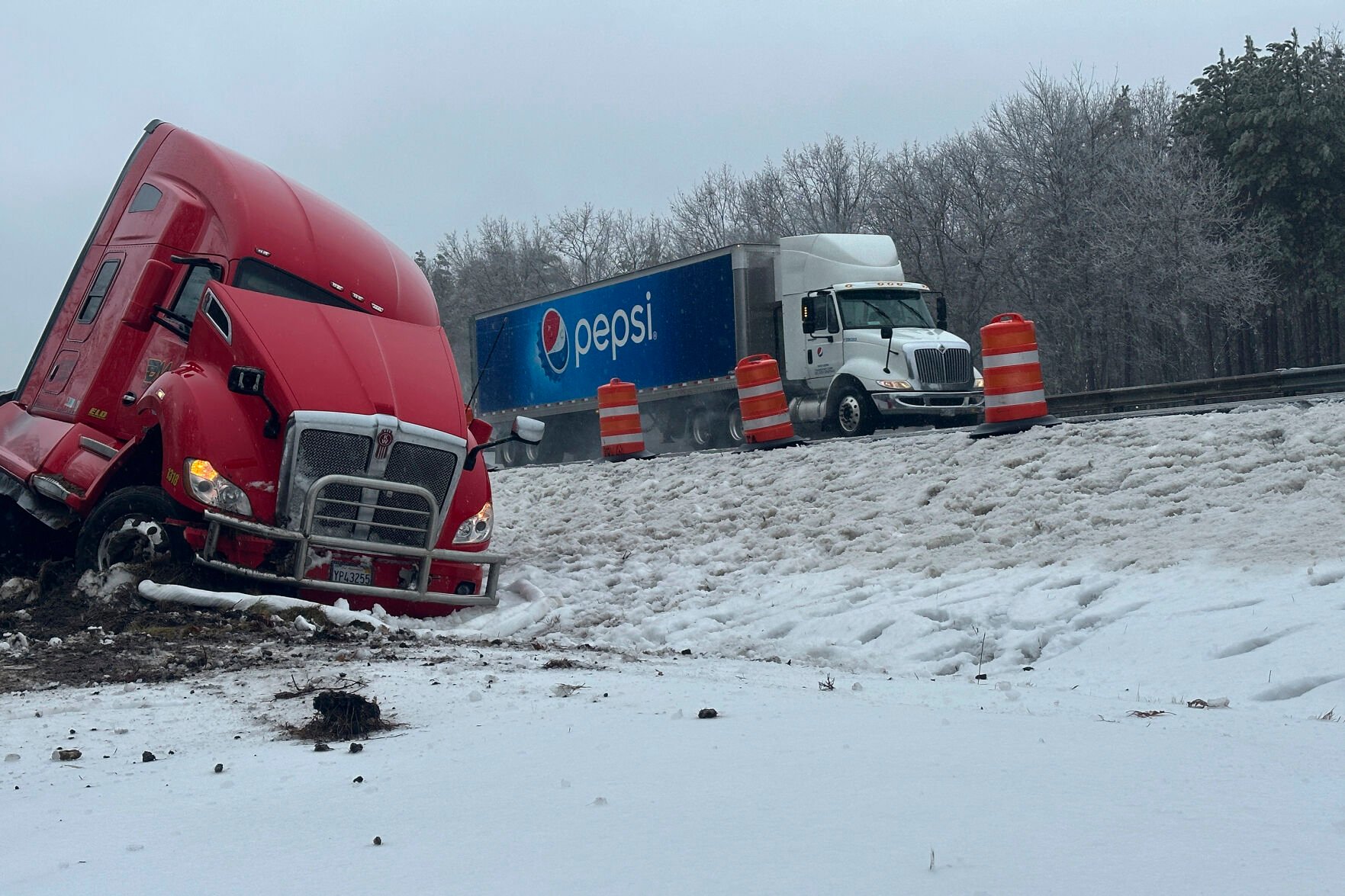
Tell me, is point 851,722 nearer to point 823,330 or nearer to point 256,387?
point 256,387

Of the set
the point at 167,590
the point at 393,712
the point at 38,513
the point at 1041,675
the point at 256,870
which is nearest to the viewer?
the point at 256,870

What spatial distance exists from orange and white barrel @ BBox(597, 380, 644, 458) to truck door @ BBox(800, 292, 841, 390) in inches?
176

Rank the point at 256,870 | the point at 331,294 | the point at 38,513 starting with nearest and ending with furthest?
the point at 256,870 → the point at 38,513 → the point at 331,294

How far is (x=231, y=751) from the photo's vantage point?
16.5ft

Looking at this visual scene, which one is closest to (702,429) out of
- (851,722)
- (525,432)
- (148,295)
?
(525,432)

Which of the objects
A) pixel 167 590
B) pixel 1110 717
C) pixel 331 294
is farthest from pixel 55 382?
pixel 1110 717

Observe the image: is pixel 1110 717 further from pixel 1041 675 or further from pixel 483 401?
pixel 483 401

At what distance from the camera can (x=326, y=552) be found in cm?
902

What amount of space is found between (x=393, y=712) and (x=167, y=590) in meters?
3.50

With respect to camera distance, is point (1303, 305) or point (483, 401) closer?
point (483, 401)

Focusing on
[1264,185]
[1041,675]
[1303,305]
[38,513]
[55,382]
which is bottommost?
[1041,675]

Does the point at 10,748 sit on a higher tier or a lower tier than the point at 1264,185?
lower

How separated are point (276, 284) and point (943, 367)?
1296 cm

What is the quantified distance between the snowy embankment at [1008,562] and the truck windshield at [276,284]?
2.94 m
